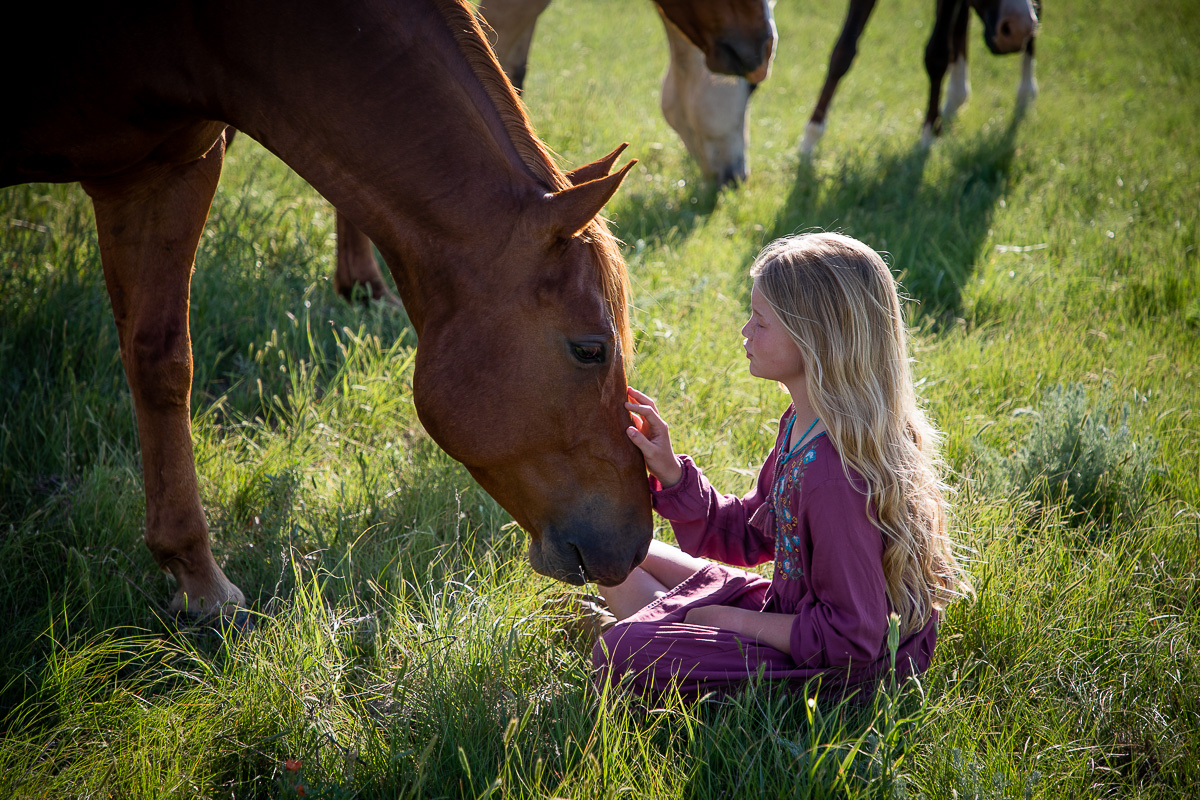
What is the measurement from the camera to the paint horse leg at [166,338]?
223cm

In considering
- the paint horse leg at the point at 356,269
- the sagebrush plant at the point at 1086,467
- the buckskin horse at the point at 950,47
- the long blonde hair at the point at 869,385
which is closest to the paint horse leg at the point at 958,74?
the buckskin horse at the point at 950,47

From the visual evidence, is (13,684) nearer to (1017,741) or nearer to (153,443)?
(153,443)

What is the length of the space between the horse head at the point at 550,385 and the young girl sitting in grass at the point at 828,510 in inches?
5.8

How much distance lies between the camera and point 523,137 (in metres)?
1.84

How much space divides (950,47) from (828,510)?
23.4ft

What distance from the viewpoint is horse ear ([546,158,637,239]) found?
1.63 meters

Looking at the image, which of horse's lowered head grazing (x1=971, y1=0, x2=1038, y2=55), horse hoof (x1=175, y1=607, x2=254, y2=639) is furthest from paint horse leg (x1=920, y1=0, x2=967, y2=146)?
horse hoof (x1=175, y1=607, x2=254, y2=639)

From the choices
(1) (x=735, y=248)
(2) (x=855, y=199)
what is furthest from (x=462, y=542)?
(2) (x=855, y=199)

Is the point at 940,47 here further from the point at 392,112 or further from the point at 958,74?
the point at 392,112

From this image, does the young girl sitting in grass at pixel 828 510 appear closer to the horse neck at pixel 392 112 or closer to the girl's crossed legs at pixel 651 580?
the girl's crossed legs at pixel 651 580

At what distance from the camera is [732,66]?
13.4 ft

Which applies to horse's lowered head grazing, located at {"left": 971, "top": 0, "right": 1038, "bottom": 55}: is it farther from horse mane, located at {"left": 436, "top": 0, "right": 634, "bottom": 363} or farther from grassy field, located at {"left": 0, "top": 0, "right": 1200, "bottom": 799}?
horse mane, located at {"left": 436, "top": 0, "right": 634, "bottom": 363}

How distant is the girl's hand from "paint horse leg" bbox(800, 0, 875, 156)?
210 inches

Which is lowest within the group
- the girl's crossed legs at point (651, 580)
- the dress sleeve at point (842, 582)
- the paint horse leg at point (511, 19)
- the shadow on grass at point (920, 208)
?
the girl's crossed legs at point (651, 580)
